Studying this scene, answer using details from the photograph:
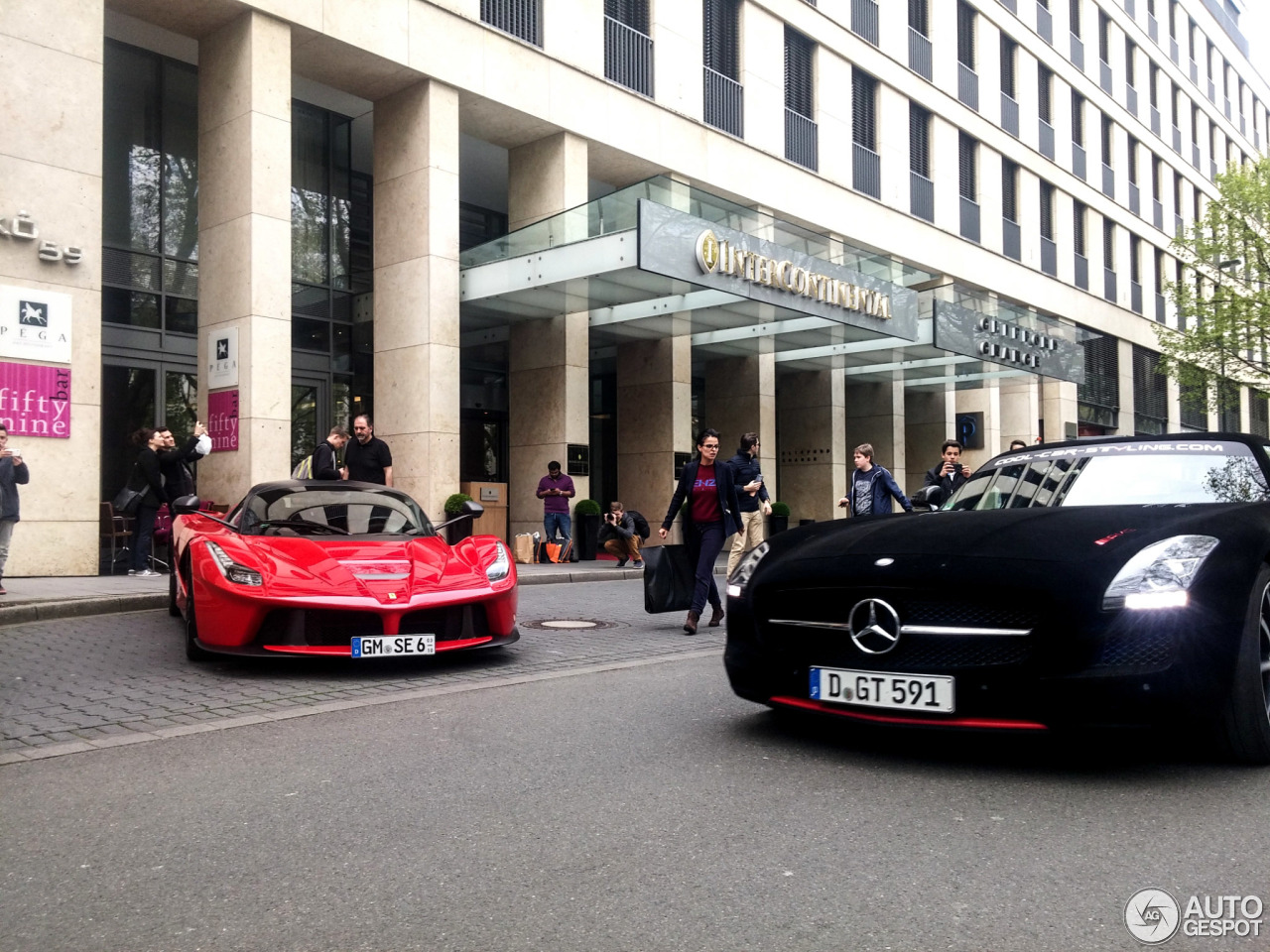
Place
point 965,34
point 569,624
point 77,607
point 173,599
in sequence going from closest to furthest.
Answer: point 569,624 → point 173,599 → point 77,607 → point 965,34

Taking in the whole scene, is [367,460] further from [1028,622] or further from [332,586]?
[1028,622]

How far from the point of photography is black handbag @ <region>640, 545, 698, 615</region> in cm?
879

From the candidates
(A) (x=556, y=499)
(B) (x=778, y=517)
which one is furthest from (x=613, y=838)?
(B) (x=778, y=517)

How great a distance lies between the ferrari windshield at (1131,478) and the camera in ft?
16.2

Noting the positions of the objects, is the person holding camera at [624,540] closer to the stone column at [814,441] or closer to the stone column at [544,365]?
the stone column at [544,365]

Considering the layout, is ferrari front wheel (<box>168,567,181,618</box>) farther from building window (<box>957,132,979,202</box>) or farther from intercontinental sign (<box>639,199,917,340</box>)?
building window (<box>957,132,979,202</box>)

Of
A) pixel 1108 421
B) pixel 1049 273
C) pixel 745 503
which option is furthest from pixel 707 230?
pixel 1108 421

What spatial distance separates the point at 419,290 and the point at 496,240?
58.6 inches

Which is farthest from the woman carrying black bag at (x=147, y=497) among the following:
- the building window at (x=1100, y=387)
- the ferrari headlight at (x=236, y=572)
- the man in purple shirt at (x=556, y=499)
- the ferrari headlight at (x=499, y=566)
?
the building window at (x=1100, y=387)

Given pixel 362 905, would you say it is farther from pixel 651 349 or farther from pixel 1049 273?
pixel 1049 273

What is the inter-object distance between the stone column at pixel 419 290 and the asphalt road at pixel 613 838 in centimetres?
1238

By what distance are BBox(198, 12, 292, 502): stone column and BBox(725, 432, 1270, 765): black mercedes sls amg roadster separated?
39.5 ft

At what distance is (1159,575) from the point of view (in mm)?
3916

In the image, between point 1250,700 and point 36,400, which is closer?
point 1250,700
